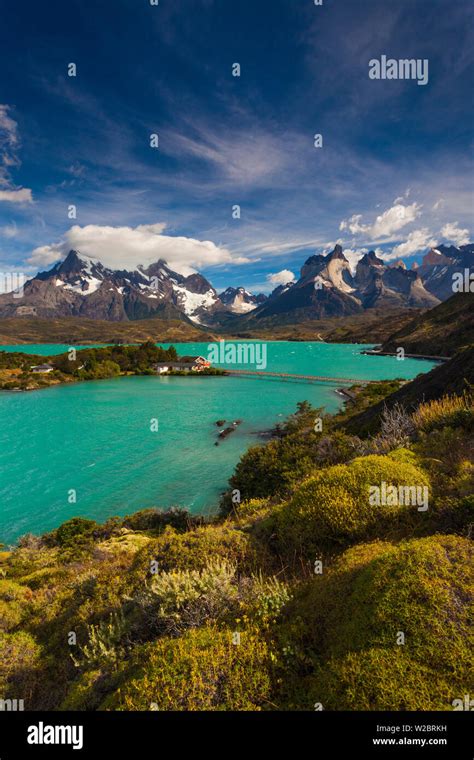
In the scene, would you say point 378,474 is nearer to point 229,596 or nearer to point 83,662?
point 229,596

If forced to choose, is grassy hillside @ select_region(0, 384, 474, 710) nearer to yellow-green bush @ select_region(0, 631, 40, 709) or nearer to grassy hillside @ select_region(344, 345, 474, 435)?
yellow-green bush @ select_region(0, 631, 40, 709)

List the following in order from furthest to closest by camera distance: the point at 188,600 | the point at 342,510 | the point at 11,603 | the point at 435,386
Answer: the point at 435,386 → the point at 11,603 → the point at 342,510 → the point at 188,600

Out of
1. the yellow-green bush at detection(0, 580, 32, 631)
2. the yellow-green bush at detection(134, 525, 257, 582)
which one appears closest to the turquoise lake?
the yellow-green bush at detection(0, 580, 32, 631)

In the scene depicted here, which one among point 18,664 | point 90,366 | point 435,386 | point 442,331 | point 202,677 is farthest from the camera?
point 442,331

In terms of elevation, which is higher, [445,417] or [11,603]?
[445,417]

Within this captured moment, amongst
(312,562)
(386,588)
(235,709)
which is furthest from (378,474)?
(235,709)

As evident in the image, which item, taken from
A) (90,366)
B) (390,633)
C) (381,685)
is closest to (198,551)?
(390,633)

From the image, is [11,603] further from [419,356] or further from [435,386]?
[419,356]
